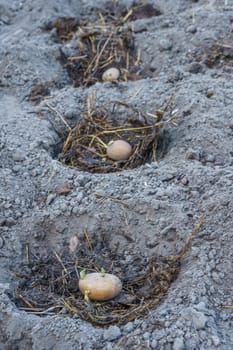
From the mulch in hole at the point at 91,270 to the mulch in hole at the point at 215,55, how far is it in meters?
1.30

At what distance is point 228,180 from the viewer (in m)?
2.82

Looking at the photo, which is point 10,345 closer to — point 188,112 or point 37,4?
point 188,112

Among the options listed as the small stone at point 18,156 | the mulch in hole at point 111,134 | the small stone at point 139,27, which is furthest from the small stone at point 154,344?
the small stone at point 139,27

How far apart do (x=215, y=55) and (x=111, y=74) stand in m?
0.55

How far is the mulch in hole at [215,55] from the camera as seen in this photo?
12.3ft

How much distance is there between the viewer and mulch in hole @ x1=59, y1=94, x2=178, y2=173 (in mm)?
3260

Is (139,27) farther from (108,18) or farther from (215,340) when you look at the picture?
(215,340)

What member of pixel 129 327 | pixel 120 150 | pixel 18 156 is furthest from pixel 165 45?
pixel 129 327

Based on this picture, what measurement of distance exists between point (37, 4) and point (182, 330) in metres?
2.82

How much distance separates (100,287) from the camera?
2.55 metres

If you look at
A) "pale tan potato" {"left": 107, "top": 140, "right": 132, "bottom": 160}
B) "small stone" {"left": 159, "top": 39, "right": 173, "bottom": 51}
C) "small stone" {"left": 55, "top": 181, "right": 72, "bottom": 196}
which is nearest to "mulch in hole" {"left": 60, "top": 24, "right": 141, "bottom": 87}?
"small stone" {"left": 159, "top": 39, "right": 173, "bottom": 51}

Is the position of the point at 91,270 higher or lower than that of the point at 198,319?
lower

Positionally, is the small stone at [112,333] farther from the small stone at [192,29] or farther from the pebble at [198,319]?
the small stone at [192,29]

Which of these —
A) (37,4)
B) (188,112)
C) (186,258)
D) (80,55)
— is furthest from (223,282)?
(37,4)
